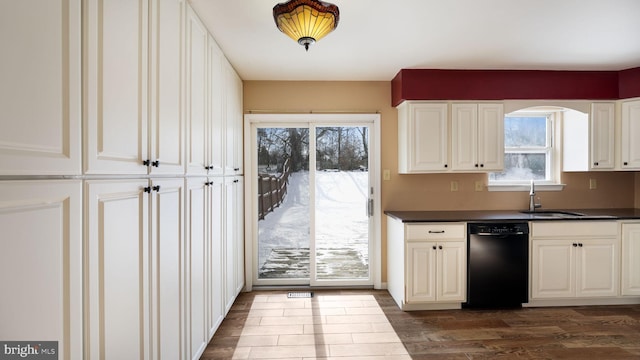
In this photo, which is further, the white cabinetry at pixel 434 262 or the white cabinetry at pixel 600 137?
the white cabinetry at pixel 600 137

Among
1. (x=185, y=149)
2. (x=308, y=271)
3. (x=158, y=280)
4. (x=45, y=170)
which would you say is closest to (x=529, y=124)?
(x=308, y=271)

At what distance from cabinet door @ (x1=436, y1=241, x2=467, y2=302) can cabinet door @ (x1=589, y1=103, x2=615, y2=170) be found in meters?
1.81

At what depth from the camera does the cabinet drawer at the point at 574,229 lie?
2.95 metres

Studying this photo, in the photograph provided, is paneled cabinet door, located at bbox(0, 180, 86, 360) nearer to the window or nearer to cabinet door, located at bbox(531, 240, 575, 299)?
cabinet door, located at bbox(531, 240, 575, 299)

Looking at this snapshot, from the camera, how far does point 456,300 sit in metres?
2.93

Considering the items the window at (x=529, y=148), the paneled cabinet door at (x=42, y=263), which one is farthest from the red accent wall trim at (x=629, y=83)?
the paneled cabinet door at (x=42, y=263)

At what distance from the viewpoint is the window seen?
11.7 feet

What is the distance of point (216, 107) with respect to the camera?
2.48m

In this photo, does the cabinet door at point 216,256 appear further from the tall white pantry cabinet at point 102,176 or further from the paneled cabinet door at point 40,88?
the paneled cabinet door at point 40,88

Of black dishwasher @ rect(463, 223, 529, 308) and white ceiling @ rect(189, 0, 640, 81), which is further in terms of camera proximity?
black dishwasher @ rect(463, 223, 529, 308)

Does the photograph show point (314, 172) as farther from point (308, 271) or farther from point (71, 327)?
point (71, 327)

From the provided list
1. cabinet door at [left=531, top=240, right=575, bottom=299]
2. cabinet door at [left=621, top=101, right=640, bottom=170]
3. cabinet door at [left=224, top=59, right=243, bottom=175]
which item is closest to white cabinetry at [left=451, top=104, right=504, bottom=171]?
cabinet door at [left=531, top=240, right=575, bottom=299]

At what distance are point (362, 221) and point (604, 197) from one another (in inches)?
113

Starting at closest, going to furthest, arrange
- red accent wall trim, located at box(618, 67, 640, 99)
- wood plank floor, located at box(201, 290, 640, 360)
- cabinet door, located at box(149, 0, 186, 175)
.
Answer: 1. cabinet door, located at box(149, 0, 186, 175)
2. wood plank floor, located at box(201, 290, 640, 360)
3. red accent wall trim, located at box(618, 67, 640, 99)
